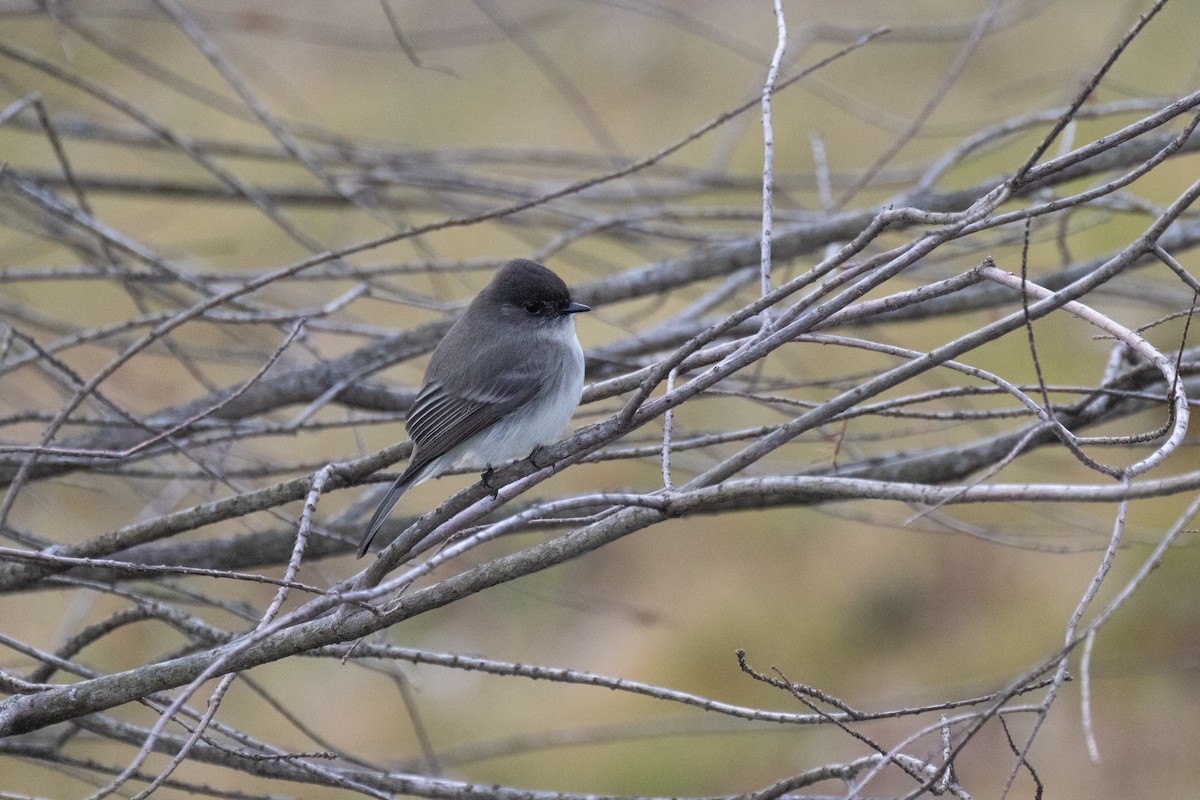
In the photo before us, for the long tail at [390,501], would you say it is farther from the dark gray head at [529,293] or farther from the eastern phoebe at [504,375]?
the dark gray head at [529,293]

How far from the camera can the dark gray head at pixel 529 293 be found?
404 centimetres

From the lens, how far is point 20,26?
9.40 m

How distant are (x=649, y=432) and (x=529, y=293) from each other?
1.17 m

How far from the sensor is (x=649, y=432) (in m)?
5.06

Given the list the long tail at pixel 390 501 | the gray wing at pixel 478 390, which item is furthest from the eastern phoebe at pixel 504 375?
the long tail at pixel 390 501

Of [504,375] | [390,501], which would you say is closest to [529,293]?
[504,375]

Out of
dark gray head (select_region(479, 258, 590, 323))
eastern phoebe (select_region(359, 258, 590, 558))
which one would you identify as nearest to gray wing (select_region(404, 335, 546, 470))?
eastern phoebe (select_region(359, 258, 590, 558))

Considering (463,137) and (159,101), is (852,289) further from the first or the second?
(159,101)

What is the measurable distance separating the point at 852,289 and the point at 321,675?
4458mm

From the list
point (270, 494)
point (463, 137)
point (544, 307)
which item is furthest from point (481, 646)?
point (463, 137)

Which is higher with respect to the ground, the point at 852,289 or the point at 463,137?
the point at 463,137

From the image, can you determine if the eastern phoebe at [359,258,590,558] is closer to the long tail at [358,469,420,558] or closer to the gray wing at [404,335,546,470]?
the gray wing at [404,335,546,470]

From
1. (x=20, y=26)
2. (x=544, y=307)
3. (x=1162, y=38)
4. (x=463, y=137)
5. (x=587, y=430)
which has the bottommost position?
(x=587, y=430)

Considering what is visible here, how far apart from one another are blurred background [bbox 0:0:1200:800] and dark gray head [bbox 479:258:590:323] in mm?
119
